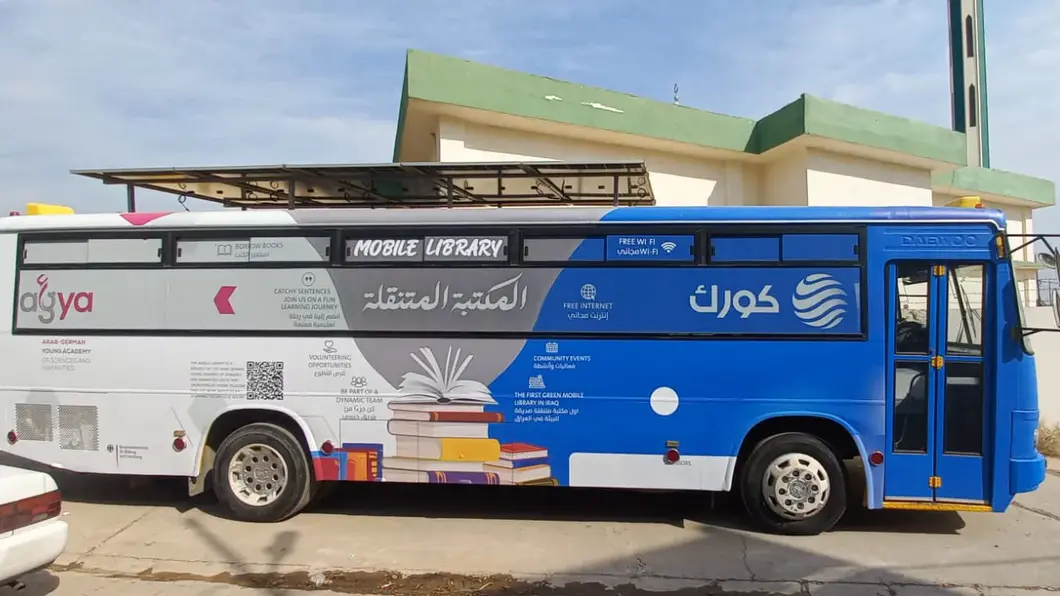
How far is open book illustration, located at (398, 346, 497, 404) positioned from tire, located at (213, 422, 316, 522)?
121 cm

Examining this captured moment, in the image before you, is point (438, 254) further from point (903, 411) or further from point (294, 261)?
point (903, 411)

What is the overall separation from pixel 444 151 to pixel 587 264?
18.0ft

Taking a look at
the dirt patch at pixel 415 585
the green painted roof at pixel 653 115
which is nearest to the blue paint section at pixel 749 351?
the dirt patch at pixel 415 585

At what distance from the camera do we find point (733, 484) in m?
6.12

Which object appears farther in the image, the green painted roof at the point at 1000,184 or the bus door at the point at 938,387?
the green painted roof at the point at 1000,184

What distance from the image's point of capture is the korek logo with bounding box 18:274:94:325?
6191 mm

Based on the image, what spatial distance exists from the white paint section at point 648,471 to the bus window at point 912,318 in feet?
5.72

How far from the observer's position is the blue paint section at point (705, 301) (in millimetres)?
5539

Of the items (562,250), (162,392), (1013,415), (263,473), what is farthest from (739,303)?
(162,392)

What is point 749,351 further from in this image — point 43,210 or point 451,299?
point 43,210

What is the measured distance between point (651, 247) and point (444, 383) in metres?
2.19

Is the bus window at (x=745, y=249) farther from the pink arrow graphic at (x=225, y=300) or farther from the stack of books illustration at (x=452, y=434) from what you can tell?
the pink arrow graphic at (x=225, y=300)

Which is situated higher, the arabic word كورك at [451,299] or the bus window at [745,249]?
the bus window at [745,249]

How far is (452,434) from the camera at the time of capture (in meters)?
5.85
